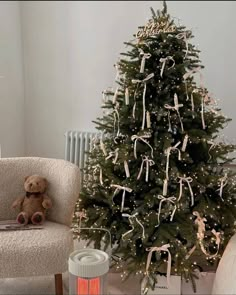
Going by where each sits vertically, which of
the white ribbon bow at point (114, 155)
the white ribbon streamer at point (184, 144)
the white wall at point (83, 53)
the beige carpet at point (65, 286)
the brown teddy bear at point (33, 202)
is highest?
the white wall at point (83, 53)

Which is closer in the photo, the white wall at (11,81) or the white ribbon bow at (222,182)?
the white ribbon bow at (222,182)

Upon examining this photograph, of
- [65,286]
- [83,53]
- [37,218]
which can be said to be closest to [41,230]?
[37,218]

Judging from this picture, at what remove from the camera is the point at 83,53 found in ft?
10.3

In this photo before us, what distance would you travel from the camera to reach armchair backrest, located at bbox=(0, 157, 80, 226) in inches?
87.0

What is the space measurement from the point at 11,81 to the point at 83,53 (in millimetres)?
578

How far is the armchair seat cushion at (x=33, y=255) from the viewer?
1.95m

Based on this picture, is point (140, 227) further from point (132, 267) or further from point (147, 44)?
point (147, 44)

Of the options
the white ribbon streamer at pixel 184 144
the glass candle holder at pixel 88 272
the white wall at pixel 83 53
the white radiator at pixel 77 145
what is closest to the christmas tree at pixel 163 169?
the white ribbon streamer at pixel 184 144

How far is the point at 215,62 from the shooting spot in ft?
9.43

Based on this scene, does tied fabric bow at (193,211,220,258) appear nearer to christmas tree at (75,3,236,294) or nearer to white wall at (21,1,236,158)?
christmas tree at (75,3,236,294)

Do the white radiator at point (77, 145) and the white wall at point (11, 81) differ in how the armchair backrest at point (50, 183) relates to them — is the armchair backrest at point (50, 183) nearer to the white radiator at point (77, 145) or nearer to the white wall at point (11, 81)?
the white wall at point (11, 81)

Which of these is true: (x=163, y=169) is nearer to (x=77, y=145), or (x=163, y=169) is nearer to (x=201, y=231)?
(x=201, y=231)

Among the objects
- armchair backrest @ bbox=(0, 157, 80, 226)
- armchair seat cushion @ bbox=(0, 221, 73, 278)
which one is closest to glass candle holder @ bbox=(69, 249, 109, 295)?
armchair seat cushion @ bbox=(0, 221, 73, 278)

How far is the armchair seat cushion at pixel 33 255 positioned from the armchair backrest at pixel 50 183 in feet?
0.80
